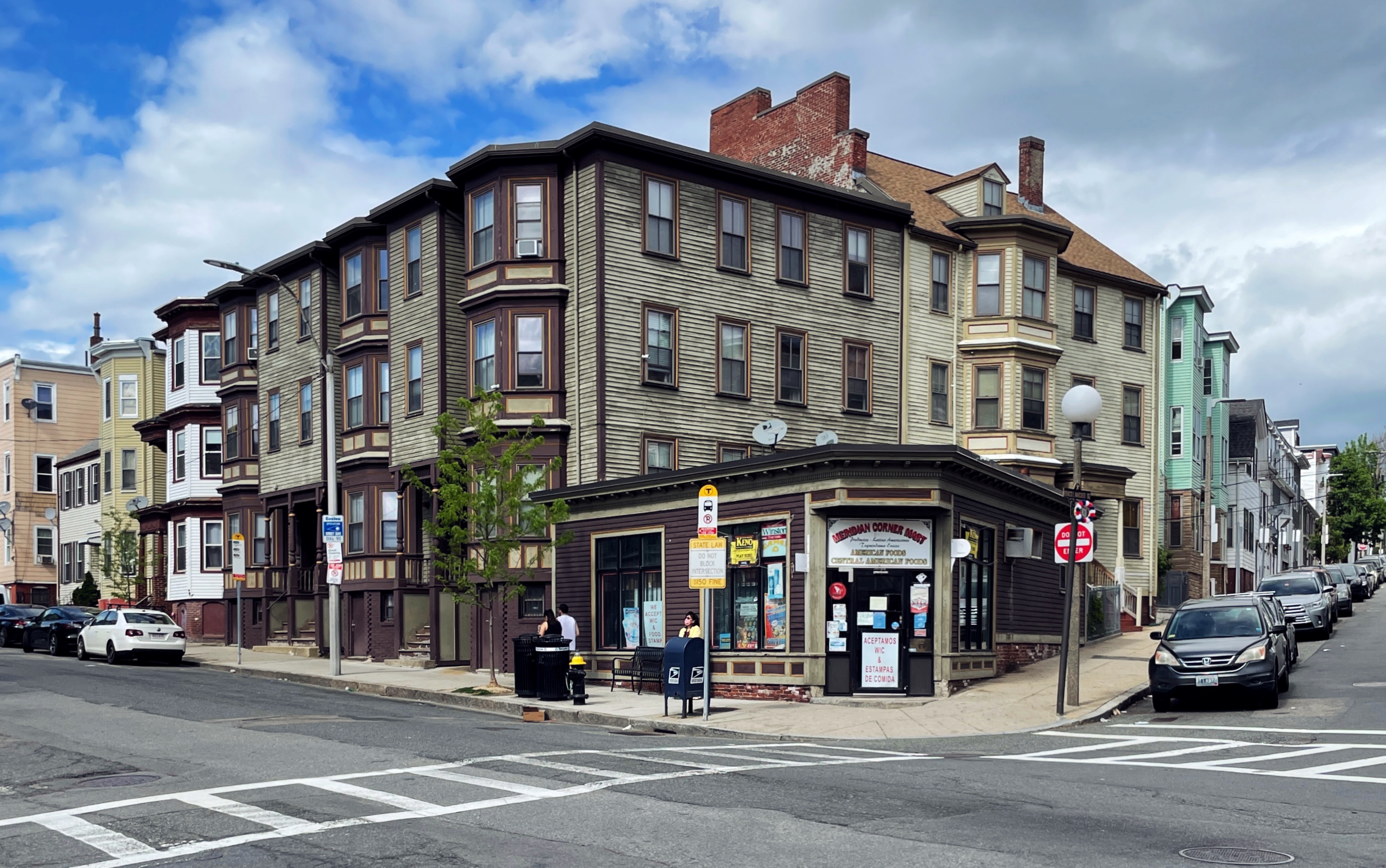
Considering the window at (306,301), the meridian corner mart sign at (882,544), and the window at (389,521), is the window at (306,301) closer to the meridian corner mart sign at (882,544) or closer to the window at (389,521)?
the window at (389,521)

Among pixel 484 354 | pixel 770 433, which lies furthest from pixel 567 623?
pixel 484 354

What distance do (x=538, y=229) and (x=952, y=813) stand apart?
23512mm

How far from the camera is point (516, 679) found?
25016 mm

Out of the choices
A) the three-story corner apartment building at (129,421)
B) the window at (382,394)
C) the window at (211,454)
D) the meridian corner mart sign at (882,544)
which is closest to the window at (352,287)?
the window at (382,394)

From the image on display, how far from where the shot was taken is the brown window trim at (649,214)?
105ft

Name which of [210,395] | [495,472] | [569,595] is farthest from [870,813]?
[210,395]

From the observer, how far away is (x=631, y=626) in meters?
27.5

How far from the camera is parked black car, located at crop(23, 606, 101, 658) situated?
1491 inches

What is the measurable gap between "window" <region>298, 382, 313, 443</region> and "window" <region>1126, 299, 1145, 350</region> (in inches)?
1014

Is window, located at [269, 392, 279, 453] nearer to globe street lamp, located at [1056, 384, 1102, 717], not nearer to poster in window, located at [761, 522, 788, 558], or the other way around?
poster in window, located at [761, 522, 788, 558]

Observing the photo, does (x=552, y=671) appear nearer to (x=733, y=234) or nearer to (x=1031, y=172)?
(x=733, y=234)

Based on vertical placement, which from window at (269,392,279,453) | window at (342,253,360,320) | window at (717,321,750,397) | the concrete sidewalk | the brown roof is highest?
the brown roof

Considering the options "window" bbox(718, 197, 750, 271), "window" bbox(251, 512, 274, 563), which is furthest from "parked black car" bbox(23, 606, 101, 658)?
"window" bbox(718, 197, 750, 271)

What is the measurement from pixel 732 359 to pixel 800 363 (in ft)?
7.60
